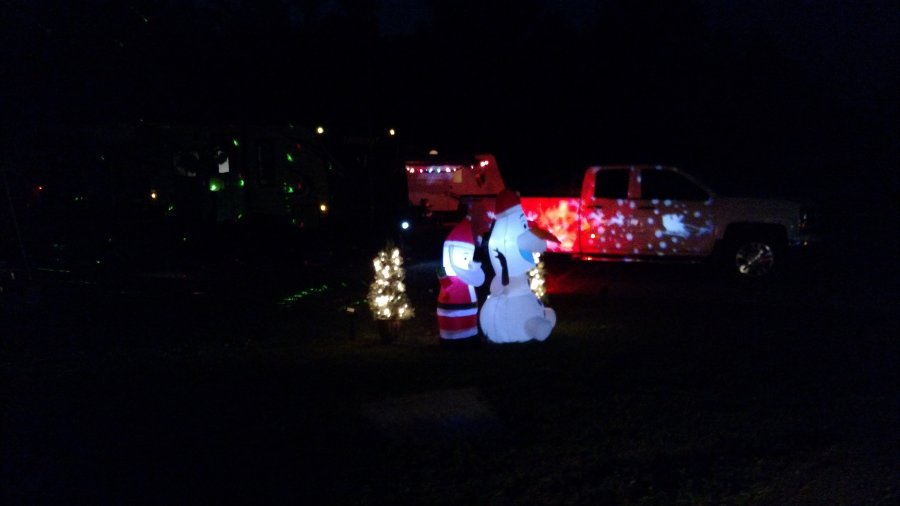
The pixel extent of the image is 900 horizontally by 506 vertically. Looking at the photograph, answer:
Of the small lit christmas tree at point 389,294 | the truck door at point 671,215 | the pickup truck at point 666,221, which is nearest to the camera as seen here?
the small lit christmas tree at point 389,294

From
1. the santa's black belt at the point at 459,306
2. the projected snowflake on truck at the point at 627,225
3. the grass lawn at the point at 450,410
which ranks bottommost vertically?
the grass lawn at the point at 450,410

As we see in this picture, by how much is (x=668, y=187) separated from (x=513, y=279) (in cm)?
718

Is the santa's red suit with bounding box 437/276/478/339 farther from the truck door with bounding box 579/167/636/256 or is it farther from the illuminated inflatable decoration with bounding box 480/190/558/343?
the truck door with bounding box 579/167/636/256

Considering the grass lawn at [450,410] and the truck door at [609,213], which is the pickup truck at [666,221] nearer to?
the truck door at [609,213]

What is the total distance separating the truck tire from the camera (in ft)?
53.2

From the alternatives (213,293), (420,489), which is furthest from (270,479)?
(213,293)

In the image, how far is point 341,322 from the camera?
12.2 m

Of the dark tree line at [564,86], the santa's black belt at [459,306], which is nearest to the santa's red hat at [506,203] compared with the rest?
the santa's black belt at [459,306]

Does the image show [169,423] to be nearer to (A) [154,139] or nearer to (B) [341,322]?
(B) [341,322]

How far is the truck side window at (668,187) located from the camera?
A: 53.9 ft

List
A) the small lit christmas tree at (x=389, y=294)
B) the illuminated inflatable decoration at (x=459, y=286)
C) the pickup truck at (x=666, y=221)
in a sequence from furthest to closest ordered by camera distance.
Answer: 1. the pickup truck at (x=666, y=221)
2. the small lit christmas tree at (x=389, y=294)
3. the illuminated inflatable decoration at (x=459, y=286)

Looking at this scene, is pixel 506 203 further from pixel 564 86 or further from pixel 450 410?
pixel 564 86

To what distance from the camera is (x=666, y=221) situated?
16.5 m

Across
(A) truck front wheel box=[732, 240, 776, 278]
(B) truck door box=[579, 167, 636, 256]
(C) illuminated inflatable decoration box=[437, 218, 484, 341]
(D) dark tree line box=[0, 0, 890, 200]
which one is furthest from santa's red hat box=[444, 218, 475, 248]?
(D) dark tree line box=[0, 0, 890, 200]
